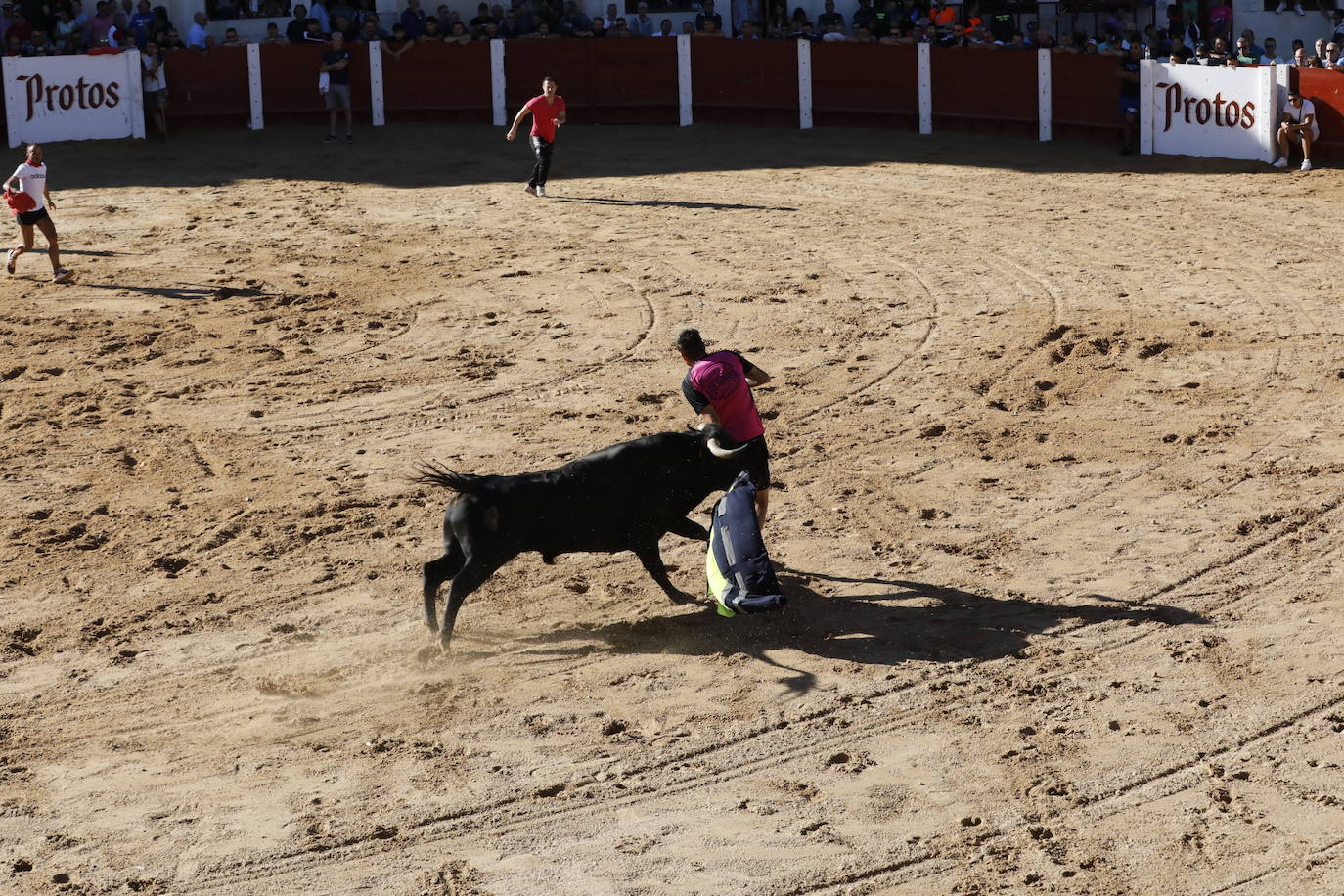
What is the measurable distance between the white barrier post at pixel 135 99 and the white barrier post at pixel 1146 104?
14.1 meters

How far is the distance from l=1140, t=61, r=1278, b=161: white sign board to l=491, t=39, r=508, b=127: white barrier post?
9.43m

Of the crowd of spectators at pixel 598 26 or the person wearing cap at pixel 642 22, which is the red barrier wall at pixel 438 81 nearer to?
the crowd of spectators at pixel 598 26

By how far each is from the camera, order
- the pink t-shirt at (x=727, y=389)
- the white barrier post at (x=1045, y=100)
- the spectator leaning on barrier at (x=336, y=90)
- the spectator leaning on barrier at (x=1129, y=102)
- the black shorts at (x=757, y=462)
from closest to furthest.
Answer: the pink t-shirt at (x=727, y=389)
the black shorts at (x=757, y=462)
the spectator leaning on barrier at (x=1129, y=102)
the white barrier post at (x=1045, y=100)
the spectator leaning on barrier at (x=336, y=90)

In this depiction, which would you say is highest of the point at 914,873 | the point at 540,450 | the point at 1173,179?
the point at 1173,179

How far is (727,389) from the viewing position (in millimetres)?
8922

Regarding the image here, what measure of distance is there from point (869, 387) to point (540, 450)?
2714mm

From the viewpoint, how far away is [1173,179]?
1969 cm

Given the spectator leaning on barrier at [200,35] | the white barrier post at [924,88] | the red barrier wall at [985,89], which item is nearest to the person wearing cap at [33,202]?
the spectator leaning on barrier at [200,35]

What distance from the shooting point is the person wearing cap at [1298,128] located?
19.5 meters

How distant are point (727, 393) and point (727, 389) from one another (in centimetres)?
3

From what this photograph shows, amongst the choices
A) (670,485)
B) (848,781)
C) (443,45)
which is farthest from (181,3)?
(848,781)

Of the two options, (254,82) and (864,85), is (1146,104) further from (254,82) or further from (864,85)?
(254,82)

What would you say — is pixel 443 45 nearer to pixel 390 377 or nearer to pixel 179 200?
pixel 179 200

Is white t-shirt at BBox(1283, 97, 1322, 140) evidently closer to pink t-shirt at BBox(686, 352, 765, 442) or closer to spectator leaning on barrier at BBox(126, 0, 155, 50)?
pink t-shirt at BBox(686, 352, 765, 442)
